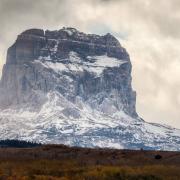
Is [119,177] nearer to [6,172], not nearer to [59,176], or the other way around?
[59,176]

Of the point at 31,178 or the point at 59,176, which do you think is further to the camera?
the point at 59,176

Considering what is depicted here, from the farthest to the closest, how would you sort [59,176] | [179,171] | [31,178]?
[179,171]
[59,176]
[31,178]

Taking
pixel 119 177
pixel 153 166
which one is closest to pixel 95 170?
pixel 119 177

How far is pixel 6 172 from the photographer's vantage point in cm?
17738

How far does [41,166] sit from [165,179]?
36.7 metres

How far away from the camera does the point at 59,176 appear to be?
587 ft

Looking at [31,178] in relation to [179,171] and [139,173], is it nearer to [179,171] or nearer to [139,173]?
[139,173]

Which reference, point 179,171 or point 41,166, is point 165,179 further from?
point 41,166

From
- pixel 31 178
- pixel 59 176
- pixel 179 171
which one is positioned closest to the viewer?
pixel 31 178

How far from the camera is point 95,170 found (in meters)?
187

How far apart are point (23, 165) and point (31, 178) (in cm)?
2912

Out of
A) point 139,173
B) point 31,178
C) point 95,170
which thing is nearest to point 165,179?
point 139,173

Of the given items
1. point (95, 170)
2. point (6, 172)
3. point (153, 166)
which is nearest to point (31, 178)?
point (6, 172)

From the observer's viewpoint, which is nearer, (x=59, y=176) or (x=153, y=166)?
(x=59, y=176)
